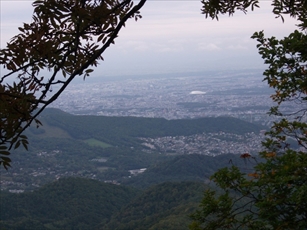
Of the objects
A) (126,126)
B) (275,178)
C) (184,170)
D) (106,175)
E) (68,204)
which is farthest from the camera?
(126,126)

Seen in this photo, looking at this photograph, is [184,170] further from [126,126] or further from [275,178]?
[275,178]

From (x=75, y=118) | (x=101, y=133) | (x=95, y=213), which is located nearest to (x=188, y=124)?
(x=101, y=133)

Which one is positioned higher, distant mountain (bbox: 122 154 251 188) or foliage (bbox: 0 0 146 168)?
foliage (bbox: 0 0 146 168)

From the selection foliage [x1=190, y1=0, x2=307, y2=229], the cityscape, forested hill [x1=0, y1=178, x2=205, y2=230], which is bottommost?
forested hill [x1=0, y1=178, x2=205, y2=230]

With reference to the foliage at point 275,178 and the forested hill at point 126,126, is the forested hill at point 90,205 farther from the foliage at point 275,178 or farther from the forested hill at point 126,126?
the forested hill at point 126,126

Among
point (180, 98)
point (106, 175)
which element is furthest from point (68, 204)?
point (180, 98)

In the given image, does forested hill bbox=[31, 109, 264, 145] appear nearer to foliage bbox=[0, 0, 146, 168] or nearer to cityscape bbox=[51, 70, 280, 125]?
cityscape bbox=[51, 70, 280, 125]

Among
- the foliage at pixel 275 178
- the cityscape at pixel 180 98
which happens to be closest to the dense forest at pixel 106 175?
the foliage at pixel 275 178

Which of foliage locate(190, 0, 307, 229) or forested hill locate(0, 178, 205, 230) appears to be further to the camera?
forested hill locate(0, 178, 205, 230)

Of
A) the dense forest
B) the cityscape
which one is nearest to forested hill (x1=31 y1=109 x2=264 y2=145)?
the dense forest
